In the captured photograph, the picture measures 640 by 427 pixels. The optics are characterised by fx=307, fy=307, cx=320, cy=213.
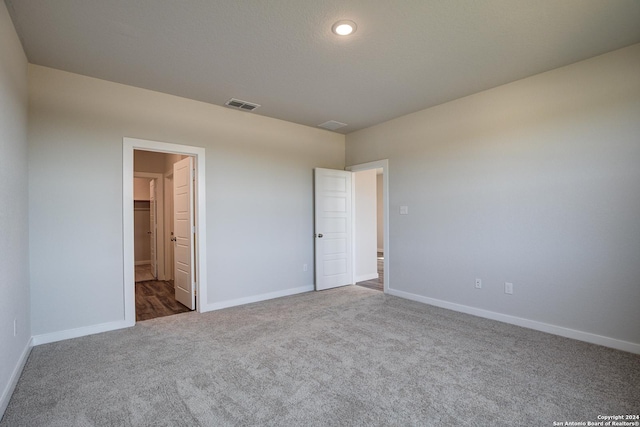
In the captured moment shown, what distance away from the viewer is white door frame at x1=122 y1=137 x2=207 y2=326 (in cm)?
347

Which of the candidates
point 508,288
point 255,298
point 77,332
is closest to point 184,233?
point 255,298

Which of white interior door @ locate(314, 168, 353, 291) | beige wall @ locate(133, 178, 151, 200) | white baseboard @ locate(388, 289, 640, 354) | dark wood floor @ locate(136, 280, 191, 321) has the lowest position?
dark wood floor @ locate(136, 280, 191, 321)

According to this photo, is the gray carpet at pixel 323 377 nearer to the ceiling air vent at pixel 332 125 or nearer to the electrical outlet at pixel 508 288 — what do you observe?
the electrical outlet at pixel 508 288

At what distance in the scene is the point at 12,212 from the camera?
2324mm

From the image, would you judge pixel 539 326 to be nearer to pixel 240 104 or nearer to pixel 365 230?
pixel 365 230

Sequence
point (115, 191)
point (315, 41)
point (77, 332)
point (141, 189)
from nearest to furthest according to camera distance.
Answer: point (315, 41) < point (77, 332) < point (115, 191) < point (141, 189)

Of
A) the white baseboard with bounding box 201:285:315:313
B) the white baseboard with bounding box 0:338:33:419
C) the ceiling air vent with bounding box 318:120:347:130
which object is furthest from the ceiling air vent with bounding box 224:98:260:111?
the white baseboard with bounding box 0:338:33:419

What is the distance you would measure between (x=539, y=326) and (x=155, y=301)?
4.98m

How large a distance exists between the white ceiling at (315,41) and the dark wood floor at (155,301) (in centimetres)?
281

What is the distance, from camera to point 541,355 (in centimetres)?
270

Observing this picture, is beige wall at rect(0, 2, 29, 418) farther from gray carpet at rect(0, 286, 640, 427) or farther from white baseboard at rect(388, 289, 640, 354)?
white baseboard at rect(388, 289, 640, 354)

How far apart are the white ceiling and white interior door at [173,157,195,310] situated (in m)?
1.14

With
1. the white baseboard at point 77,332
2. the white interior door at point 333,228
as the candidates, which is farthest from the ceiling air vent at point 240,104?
the white baseboard at point 77,332

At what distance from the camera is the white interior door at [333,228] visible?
5137 mm
